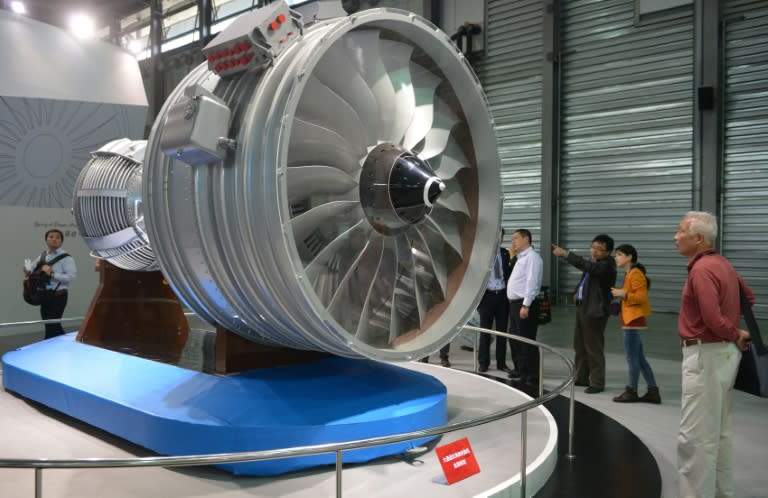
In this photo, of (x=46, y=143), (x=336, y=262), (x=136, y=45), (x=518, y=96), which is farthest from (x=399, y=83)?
(x=136, y=45)

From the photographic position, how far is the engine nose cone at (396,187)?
3.20m

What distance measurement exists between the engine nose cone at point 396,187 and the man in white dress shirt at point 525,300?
2.79 metres

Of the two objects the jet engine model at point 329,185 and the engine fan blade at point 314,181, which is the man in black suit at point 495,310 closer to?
the jet engine model at point 329,185

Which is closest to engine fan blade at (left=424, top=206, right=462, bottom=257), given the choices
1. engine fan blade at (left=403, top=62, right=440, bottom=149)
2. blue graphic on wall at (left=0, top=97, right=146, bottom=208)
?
A: engine fan blade at (left=403, top=62, right=440, bottom=149)

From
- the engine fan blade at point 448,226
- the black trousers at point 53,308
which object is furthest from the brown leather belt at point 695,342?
the black trousers at point 53,308

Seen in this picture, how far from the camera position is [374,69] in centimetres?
350

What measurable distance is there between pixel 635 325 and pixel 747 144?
556 cm

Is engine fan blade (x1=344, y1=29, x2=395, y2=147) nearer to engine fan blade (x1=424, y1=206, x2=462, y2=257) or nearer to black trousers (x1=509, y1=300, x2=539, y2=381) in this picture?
engine fan blade (x1=424, y1=206, x2=462, y2=257)

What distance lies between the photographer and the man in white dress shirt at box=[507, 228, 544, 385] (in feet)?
19.1

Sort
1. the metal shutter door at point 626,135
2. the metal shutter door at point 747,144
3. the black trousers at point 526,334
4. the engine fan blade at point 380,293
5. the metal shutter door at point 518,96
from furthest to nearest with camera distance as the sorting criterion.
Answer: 1. the metal shutter door at point 518,96
2. the metal shutter door at point 626,135
3. the metal shutter door at point 747,144
4. the black trousers at point 526,334
5. the engine fan blade at point 380,293

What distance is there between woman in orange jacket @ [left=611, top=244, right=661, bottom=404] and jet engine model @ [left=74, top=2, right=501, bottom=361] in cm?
215

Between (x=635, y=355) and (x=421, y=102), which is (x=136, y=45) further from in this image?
(x=635, y=355)

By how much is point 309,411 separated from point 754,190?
855cm

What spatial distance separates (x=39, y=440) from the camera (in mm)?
3674
